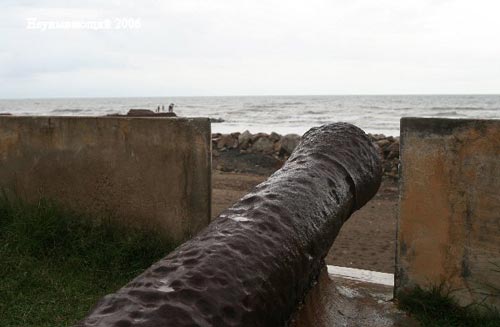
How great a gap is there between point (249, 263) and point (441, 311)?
92.7 inches

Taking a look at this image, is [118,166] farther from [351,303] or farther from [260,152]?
[260,152]

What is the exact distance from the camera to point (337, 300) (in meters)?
3.21

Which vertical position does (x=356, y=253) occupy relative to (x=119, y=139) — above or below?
below

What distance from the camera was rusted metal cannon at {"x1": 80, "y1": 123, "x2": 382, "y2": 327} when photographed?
1274 mm

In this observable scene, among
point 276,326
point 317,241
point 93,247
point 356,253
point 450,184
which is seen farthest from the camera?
point 356,253

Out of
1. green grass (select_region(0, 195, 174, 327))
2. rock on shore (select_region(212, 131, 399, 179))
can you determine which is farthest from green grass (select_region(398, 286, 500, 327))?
rock on shore (select_region(212, 131, 399, 179))

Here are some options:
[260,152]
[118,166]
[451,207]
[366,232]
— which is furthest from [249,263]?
[260,152]

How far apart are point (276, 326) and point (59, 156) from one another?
3.56 metres

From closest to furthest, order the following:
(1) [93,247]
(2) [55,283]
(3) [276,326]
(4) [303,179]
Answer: (3) [276,326] → (4) [303,179] → (2) [55,283] → (1) [93,247]

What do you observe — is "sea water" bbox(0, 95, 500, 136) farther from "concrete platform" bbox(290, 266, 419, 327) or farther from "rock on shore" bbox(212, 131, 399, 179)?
"concrete platform" bbox(290, 266, 419, 327)

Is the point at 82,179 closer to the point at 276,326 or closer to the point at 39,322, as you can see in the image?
the point at 39,322

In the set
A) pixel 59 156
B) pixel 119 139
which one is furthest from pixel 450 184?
pixel 59 156

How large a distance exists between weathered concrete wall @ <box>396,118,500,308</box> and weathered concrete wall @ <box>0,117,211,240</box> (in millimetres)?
1497

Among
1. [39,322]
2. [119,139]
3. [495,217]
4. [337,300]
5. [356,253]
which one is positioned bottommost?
[356,253]
